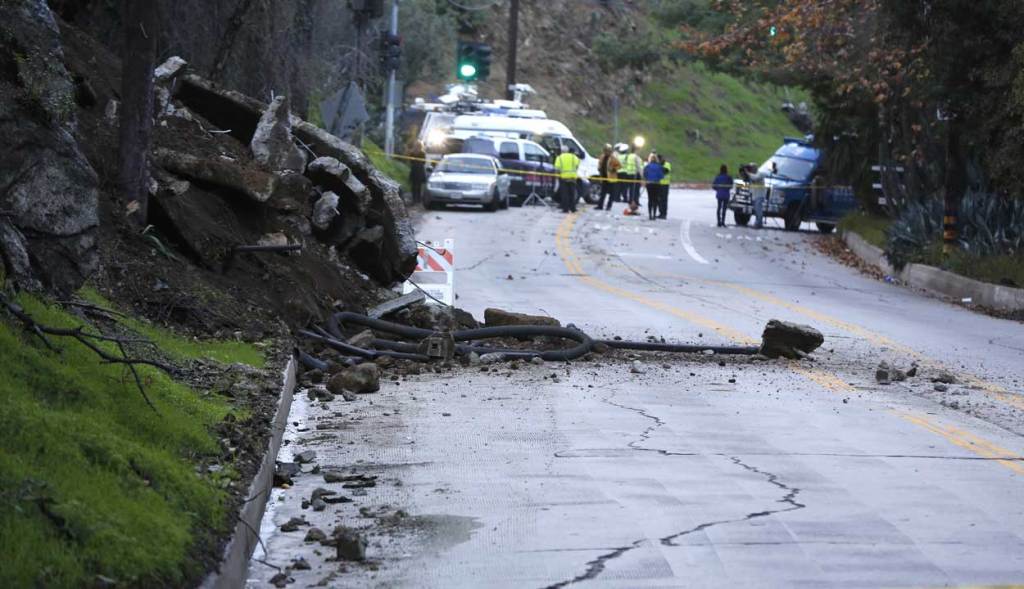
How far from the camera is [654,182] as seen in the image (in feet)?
138

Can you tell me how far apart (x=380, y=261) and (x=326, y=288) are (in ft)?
5.03

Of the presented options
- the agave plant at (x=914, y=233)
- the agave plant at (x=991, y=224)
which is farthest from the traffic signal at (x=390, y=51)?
the agave plant at (x=991, y=224)

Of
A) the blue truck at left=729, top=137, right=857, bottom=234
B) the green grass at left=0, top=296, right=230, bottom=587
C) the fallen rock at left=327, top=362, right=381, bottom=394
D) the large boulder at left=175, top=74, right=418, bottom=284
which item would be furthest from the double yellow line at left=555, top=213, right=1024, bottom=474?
the blue truck at left=729, top=137, right=857, bottom=234

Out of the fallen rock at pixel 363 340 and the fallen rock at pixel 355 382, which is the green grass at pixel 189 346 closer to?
the fallen rock at pixel 355 382

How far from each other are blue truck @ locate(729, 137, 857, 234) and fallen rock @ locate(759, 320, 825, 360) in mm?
26825

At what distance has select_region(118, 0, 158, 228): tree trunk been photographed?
14281 millimetres

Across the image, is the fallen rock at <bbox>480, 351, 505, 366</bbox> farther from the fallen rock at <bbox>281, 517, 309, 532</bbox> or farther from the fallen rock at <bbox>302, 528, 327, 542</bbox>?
the fallen rock at <bbox>302, 528, 327, 542</bbox>

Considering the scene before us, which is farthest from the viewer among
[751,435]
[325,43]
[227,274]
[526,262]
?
[325,43]

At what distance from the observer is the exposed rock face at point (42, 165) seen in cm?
938

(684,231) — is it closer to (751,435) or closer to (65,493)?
(751,435)

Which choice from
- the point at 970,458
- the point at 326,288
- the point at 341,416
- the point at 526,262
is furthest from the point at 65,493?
the point at 526,262

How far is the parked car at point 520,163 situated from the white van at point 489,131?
53.7 inches

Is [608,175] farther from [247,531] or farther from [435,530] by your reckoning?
[247,531]

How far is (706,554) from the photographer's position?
7480mm
